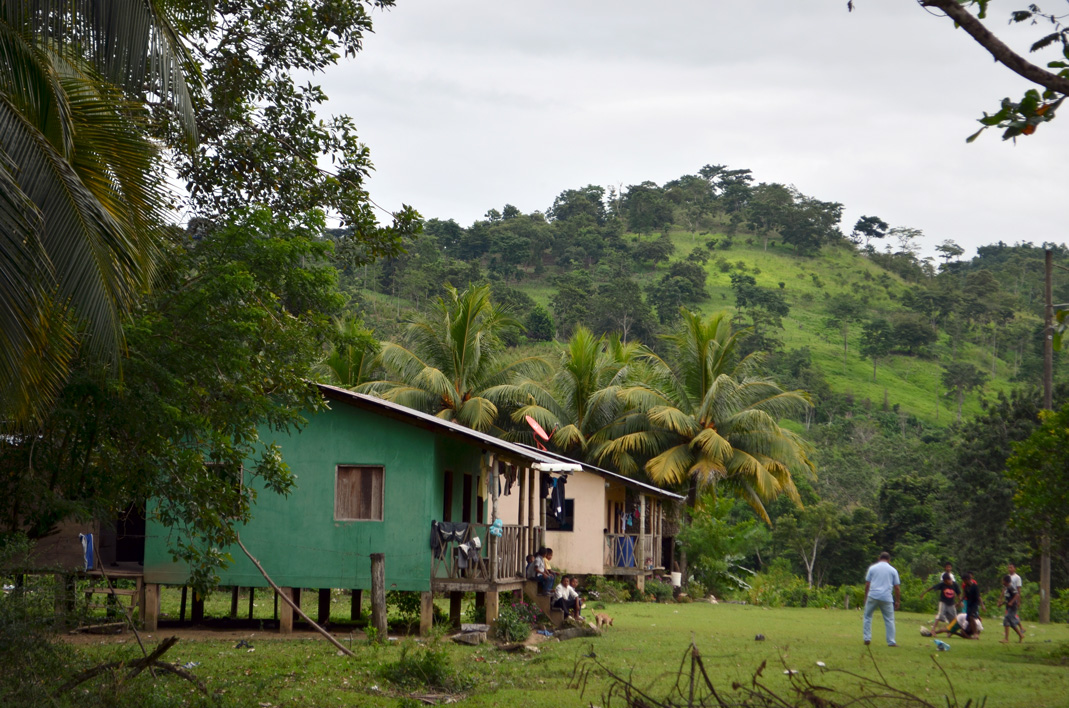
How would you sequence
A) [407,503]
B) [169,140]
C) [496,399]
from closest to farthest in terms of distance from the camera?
[169,140] < [407,503] < [496,399]

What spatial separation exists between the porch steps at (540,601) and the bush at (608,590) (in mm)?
9878

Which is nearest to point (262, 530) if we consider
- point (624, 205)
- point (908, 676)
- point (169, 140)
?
point (169, 140)

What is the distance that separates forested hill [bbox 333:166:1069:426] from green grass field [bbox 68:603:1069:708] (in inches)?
1454

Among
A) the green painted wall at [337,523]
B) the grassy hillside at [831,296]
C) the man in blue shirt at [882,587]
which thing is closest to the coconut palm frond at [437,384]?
the green painted wall at [337,523]

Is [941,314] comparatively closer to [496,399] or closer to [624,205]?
[624,205]

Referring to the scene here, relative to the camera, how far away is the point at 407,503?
17156 mm

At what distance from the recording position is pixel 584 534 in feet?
98.1

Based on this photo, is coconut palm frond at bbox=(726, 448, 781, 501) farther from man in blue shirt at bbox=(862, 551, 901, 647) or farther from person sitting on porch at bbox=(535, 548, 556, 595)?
man in blue shirt at bbox=(862, 551, 901, 647)

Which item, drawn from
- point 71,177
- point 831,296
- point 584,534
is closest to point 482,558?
point 71,177

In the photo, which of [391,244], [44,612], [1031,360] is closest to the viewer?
[44,612]

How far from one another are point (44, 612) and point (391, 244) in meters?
6.71

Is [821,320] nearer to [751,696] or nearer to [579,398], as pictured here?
[579,398]

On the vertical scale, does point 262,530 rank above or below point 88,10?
below

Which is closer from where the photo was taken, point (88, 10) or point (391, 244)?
point (88, 10)
